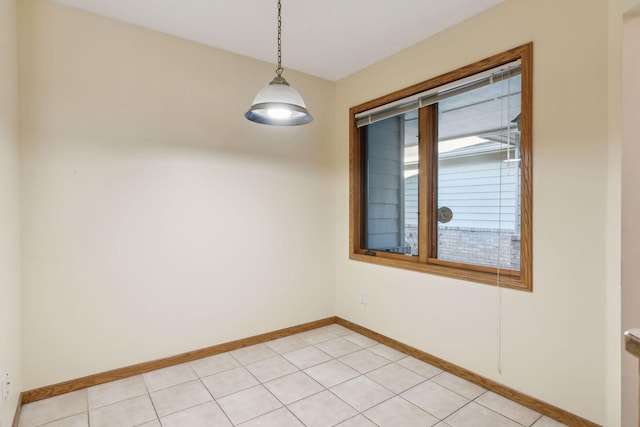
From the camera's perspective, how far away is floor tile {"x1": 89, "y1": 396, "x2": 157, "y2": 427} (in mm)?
2020

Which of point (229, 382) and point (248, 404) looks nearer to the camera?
point (248, 404)

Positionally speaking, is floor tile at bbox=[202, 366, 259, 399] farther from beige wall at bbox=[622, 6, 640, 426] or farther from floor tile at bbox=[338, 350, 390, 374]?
beige wall at bbox=[622, 6, 640, 426]

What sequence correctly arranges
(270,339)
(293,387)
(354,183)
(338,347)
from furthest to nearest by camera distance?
1. (354,183)
2. (270,339)
3. (338,347)
4. (293,387)

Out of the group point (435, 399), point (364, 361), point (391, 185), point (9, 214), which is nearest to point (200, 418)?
point (364, 361)

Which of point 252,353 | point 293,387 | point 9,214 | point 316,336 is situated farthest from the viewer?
point 316,336

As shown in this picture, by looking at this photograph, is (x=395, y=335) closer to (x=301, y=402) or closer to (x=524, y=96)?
(x=301, y=402)

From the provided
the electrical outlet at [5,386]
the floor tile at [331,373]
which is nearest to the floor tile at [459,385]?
the floor tile at [331,373]

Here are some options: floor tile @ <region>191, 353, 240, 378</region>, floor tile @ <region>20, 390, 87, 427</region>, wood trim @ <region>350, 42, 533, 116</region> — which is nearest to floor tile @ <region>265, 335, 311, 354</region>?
floor tile @ <region>191, 353, 240, 378</region>

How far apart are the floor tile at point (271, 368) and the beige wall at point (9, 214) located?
1.43m

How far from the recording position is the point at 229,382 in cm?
250

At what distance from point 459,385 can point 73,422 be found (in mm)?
2479

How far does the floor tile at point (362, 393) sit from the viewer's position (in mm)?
2229

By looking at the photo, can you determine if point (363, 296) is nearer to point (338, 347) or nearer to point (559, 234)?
point (338, 347)

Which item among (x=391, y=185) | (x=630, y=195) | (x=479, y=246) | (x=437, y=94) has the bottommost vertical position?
(x=479, y=246)
